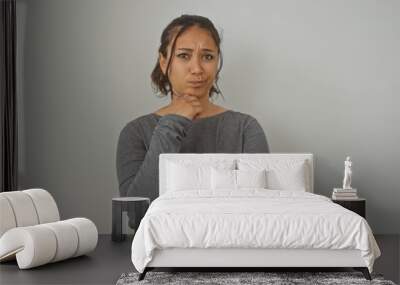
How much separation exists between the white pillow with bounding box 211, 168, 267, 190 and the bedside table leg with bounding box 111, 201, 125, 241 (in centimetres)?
102

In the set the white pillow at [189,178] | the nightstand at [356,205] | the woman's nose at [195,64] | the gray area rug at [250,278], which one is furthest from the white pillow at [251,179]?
the gray area rug at [250,278]

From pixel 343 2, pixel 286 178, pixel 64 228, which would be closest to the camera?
pixel 64 228

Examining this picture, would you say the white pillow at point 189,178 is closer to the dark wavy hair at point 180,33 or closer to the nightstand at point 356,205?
the dark wavy hair at point 180,33

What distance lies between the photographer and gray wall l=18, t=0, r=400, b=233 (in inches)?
301

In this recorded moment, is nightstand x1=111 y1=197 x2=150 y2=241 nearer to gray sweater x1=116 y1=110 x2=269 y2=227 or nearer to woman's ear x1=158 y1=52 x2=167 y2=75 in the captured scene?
gray sweater x1=116 y1=110 x2=269 y2=227

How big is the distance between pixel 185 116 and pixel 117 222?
1.41m

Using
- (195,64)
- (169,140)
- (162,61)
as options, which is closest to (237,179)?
(169,140)

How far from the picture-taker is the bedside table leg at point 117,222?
23.3 feet

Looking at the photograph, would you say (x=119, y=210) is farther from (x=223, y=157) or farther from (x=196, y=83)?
(x=196, y=83)

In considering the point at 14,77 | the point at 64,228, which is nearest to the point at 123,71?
the point at 14,77

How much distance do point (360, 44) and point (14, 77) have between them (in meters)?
3.77

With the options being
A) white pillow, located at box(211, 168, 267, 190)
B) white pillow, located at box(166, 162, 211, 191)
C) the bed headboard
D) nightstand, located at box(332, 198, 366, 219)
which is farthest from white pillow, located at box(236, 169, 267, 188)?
nightstand, located at box(332, 198, 366, 219)

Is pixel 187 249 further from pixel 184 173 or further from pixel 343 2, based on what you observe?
pixel 343 2

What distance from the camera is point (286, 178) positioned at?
695 centimetres
